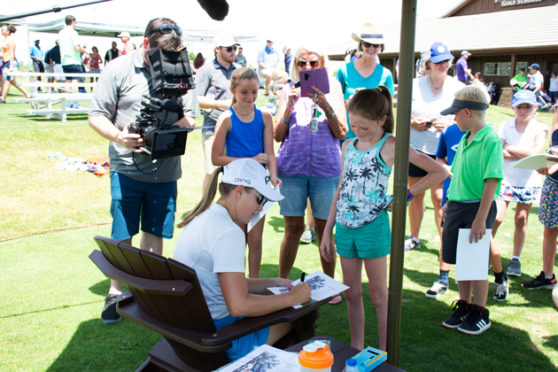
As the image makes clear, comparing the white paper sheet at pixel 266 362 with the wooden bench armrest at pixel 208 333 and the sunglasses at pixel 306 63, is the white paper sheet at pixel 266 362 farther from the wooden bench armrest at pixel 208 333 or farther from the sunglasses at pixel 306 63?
the sunglasses at pixel 306 63

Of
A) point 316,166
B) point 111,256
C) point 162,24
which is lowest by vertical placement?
point 111,256

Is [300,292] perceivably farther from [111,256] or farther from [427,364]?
[427,364]

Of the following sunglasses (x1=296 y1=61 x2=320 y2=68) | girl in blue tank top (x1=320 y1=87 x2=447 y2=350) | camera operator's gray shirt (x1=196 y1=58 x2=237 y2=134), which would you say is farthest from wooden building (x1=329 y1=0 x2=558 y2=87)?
girl in blue tank top (x1=320 y1=87 x2=447 y2=350)

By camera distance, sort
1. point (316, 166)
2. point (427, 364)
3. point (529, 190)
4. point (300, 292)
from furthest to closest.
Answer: point (529, 190) → point (316, 166) → point (427, 364) → point (300, 292)

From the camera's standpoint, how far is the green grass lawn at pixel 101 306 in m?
2.93

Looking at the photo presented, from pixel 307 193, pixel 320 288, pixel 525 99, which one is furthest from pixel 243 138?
pixel 525 99

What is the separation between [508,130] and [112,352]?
3.93 metres

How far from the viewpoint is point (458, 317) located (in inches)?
134

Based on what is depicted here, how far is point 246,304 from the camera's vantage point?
6.69 ft

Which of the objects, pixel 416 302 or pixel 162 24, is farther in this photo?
pixel 416 302

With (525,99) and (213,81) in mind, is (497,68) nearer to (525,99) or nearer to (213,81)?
(525,99)

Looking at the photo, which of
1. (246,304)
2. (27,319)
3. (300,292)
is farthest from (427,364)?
(27,319)

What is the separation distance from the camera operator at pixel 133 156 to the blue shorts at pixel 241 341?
1.43 m

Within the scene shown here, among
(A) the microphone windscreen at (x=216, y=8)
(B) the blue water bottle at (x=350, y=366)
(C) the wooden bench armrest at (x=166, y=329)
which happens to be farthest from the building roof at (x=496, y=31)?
(B) the blue water bottle at (x=350, y=366)
